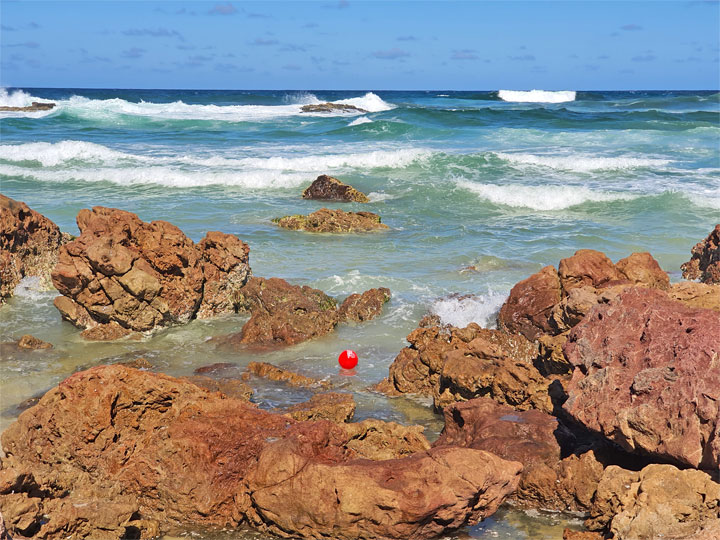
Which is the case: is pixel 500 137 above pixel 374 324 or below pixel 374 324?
above

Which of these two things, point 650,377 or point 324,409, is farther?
point 324,409

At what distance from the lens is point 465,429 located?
5234 mm

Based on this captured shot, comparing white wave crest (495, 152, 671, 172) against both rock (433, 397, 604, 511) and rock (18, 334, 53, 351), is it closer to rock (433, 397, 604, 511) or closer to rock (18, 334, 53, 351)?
rock (18, 334, 53, 351)

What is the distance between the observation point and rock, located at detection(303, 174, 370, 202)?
1753cm

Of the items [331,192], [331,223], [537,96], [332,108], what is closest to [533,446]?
[331,223]

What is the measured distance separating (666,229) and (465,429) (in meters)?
10.3

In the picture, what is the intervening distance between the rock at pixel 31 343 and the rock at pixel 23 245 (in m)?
1.63

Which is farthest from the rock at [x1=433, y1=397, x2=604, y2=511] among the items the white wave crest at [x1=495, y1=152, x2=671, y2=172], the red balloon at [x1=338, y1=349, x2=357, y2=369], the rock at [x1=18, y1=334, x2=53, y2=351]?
the white wave crest at [x1=495, y1=152, x2=671, y2=172]

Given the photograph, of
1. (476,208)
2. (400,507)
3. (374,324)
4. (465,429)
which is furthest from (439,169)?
(400,507)

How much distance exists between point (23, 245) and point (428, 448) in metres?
6.88

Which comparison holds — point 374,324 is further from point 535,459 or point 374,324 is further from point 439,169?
point 439,169

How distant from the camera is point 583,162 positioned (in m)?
22.2

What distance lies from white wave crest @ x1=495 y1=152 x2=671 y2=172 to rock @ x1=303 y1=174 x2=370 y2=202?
7287mm

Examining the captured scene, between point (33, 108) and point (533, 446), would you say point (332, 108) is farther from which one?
point (533, 446)
